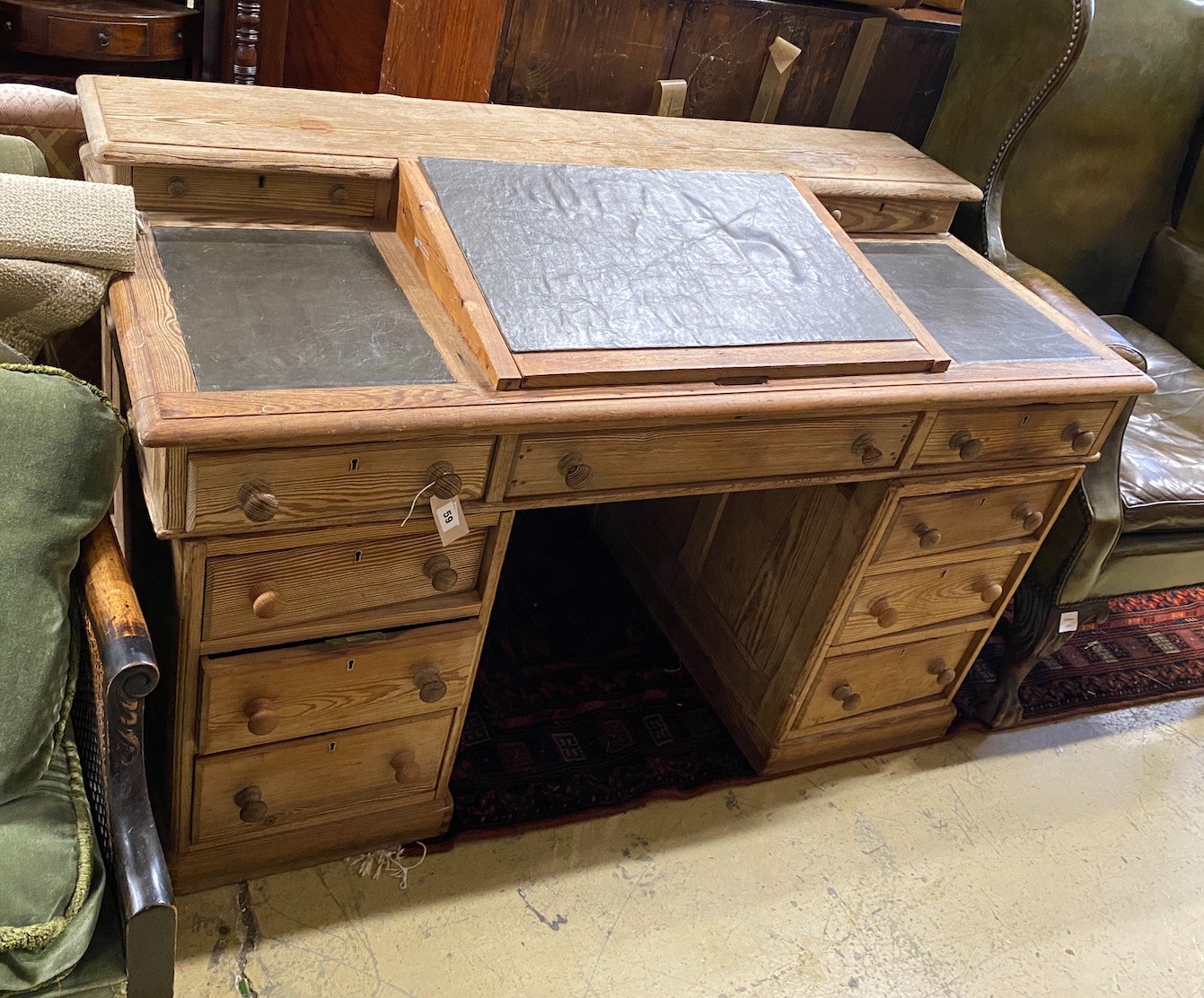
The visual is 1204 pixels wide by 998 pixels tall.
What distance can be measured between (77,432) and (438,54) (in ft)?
4.04

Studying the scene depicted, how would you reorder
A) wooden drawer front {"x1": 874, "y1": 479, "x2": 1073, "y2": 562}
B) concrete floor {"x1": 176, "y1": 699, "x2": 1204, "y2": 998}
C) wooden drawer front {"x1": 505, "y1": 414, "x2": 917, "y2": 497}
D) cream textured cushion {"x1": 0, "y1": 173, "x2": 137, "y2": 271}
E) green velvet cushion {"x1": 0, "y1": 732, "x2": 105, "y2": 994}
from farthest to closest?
wooden drawer front {"x1": 874, "y1": 479, "x2": 1073, "y2": 562}
concrete floor {"x1": 176, "y1": 699, "x2": 1204, "y2": 998}
wooden drawer front {"x1": 505, "y1": 414, "x2": 917, "y2": 497}
cream textured cushion {"x1": 0, "y1": 173, "x2": 137, "y2": 271}
green velvet cushion {"x1": 0, "y1": 732, "x2": 105, "y2": 994}

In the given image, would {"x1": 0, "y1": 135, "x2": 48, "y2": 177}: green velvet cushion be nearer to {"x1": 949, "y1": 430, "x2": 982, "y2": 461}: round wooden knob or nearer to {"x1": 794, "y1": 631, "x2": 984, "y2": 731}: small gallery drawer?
{"x1": 949, "y1": 430, "x2": 982, "y2": 461}: round wooden knob

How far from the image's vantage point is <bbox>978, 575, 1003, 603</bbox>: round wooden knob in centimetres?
212

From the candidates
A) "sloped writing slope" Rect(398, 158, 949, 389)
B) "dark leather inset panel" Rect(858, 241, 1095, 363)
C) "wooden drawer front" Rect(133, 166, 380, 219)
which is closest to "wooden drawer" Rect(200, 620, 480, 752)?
"sloped writing slope" Rect(398, 158, 949, 389)

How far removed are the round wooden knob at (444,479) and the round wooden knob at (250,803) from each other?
0.56 meters

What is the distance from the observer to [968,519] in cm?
199

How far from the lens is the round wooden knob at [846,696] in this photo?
2131 mm

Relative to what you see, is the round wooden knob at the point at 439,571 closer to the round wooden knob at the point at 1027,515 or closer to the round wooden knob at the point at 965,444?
the round wooden knob at the point at 965,444

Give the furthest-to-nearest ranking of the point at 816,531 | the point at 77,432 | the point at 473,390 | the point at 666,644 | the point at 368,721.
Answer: the point at 666,644 < the point at 816,531 < the point at 368,721 < the point at 473,390 < the point at 77,432

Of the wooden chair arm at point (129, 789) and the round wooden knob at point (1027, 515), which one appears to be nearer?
the wooden chair arm at point (129, 789)

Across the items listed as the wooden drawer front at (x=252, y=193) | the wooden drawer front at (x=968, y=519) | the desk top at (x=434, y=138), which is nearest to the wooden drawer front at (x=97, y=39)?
the desk top at (x=434, y=138)

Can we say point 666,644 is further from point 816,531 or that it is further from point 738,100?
point 738,100

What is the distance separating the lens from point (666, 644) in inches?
97.0

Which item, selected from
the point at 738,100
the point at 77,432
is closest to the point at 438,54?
the point at 738,100
